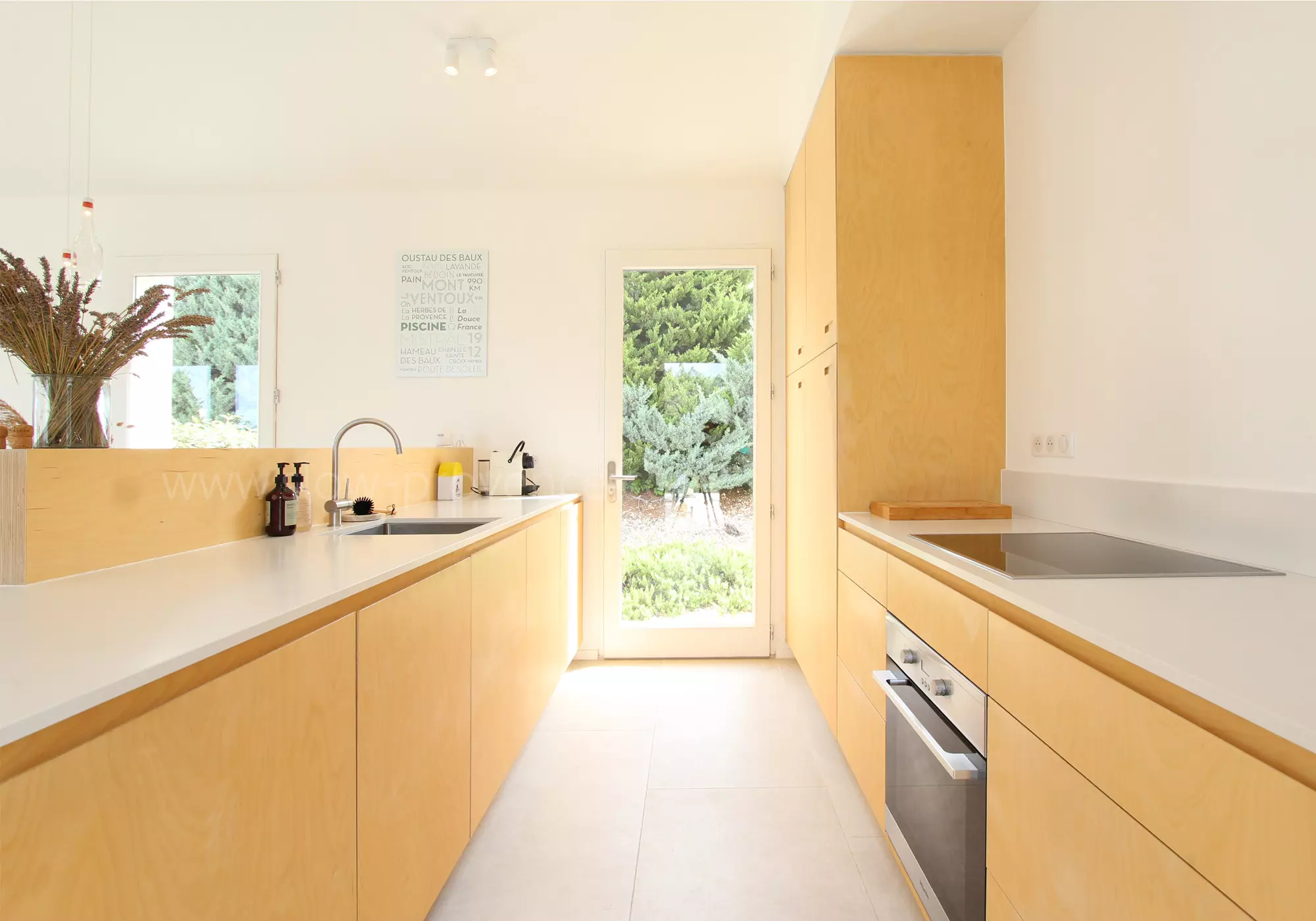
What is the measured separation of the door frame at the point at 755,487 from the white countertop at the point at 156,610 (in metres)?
1.83

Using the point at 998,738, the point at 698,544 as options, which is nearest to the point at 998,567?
the point at 998,738

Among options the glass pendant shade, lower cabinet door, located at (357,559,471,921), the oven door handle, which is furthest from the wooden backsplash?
the oven door handle

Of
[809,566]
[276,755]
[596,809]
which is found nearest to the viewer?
[276,755]

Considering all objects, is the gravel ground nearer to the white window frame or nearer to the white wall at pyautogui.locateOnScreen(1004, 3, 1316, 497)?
the white wall at pyautogui.locateOnScreen(1004, 3, 1316, 497)

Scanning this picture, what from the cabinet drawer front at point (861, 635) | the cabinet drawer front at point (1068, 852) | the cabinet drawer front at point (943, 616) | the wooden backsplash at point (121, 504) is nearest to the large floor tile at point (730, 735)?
the cabinet drawer front at point (861, 635)

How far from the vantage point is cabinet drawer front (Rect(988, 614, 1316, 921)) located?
510 millimetres

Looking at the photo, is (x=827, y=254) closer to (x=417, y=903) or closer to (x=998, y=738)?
(x=998, y=738)

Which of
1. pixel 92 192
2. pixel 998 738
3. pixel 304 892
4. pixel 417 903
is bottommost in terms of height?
pixel 417 903

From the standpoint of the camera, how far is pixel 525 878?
161 cm

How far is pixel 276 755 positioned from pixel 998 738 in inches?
42.1

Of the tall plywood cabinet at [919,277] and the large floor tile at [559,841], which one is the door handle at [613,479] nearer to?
the large floor tile at [559,841]

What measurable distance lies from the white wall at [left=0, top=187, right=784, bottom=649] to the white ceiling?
5.1 inches

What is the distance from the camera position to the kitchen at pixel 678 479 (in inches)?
27.7

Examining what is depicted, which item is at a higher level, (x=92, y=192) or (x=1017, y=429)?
(x=92, y=192)
